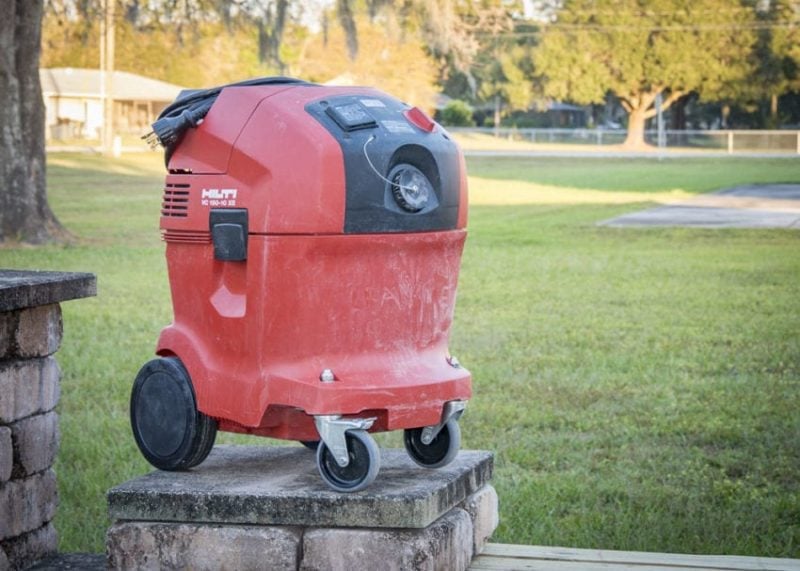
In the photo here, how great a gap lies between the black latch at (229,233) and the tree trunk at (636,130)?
52449 millimetres

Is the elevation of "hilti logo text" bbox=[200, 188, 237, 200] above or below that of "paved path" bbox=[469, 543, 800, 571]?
above

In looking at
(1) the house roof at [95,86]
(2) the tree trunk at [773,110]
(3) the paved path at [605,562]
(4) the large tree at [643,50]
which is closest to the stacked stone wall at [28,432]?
(3) the paved path at [605,562]

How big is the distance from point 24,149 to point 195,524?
42.4ft

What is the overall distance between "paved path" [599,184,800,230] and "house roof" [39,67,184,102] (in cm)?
4207

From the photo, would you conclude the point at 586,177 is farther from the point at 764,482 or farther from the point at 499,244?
the point at 764,482

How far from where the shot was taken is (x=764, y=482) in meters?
5.16

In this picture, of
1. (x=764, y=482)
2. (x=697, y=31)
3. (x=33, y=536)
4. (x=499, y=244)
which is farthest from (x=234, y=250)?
(x=697, y=31)

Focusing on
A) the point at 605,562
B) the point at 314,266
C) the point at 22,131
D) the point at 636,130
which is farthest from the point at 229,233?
the point at 636,130

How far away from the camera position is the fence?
4491cm

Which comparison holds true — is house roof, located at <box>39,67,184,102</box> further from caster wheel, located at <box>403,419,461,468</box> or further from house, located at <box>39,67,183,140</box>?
caster wheel, located at <box>403,419,461,468</box>

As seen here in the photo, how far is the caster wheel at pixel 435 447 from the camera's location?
11.1ft

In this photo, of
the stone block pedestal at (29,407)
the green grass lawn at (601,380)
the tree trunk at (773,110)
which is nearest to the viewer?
the stone block pedestal at (29,407)

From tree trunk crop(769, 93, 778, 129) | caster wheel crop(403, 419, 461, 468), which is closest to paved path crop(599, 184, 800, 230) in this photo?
caster wheel crop(403, 419, 461, 468)

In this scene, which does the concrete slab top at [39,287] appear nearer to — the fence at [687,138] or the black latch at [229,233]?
the black latch at [229,233]
